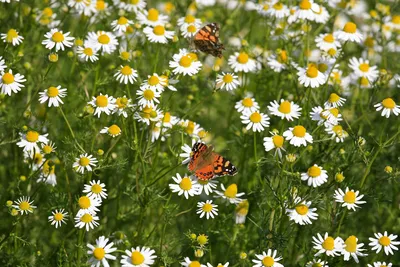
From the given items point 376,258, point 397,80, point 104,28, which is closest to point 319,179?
point 376,258

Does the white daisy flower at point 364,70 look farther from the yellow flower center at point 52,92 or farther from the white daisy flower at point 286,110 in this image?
the yellow flower center at point 52,92

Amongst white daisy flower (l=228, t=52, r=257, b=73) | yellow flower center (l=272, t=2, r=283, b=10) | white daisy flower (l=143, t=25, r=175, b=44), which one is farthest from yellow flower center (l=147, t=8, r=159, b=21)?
yellow flower center (l=272, t=2, r=283, b=10)

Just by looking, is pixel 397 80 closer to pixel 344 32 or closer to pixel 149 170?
pixel 344 32

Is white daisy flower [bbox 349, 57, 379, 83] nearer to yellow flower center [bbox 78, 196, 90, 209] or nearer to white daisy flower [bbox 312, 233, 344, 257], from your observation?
white daisy flower [bbox 312, 233, 344, 257]

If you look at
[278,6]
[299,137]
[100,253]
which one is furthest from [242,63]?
[100,253]

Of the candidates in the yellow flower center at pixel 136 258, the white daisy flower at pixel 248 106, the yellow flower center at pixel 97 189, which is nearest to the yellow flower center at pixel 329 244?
the yellow flower center at pixel 136 258
